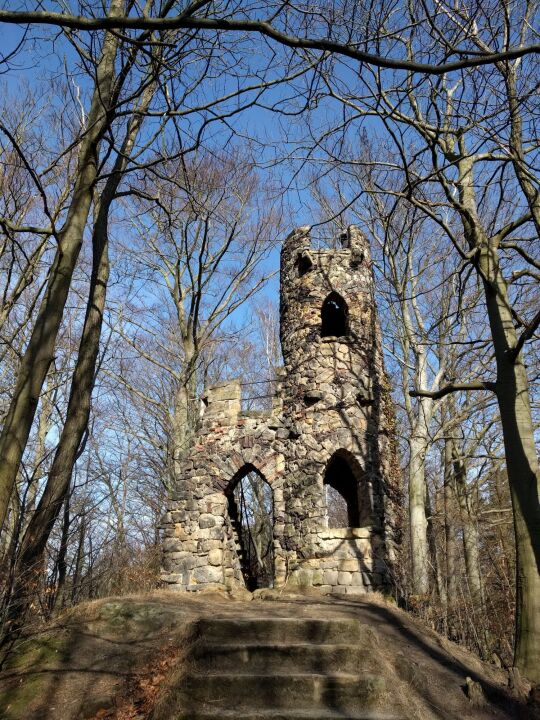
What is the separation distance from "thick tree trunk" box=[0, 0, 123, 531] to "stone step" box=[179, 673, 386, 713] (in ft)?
7.12

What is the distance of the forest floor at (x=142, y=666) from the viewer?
4.64 meters

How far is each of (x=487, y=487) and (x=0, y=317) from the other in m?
13.4

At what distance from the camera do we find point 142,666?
517 centimetres

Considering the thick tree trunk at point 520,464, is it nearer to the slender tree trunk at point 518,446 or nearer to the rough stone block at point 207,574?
the slender tree trunk at point 518,446

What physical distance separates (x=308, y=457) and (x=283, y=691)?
505 centimetres

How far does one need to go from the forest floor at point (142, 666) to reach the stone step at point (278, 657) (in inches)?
9.3

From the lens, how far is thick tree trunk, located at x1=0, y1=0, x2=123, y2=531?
494 centimetres

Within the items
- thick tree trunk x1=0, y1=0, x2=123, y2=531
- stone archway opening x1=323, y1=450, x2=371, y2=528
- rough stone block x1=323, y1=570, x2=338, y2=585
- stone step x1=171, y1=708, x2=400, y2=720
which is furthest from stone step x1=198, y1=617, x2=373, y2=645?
stone archway opening x1=323, y1=450, x2=371, y2=528

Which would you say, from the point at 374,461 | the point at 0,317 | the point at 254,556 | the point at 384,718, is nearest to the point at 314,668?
the point at 384,718

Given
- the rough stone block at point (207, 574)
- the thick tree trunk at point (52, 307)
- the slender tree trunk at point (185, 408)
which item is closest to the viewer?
the thick tree trunk at point (52, 307)

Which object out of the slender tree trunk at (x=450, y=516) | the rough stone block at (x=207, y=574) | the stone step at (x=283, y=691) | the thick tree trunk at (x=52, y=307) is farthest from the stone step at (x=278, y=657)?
the slender tree trunk at (x=450, y=516)

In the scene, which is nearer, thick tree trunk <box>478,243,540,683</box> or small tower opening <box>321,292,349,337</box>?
thick tree trunk <box>478,243,540,683</box>

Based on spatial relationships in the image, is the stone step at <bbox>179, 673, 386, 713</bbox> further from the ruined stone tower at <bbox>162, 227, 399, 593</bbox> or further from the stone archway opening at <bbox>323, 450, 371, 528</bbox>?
the stone archway opening at <bbox>323, 450, 371, 528</bbox>

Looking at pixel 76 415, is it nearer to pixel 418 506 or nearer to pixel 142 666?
pixel 142 666
